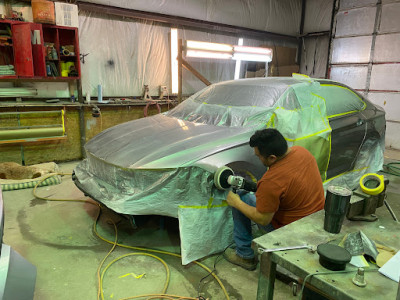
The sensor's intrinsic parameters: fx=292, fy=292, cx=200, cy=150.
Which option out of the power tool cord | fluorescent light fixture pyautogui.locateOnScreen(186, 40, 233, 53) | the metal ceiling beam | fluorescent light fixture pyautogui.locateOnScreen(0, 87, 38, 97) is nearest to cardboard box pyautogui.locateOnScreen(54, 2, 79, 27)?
the metal ceiling beam

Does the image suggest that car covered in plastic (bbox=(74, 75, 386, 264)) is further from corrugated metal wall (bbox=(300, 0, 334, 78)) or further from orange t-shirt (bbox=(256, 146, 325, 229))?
corrugated metal wall (bbox=(300, 0, 334, 78))

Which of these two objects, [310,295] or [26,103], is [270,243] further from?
[26,103]

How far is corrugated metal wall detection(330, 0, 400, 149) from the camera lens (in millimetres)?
7020

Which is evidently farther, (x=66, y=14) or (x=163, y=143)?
(x=66, y=14)

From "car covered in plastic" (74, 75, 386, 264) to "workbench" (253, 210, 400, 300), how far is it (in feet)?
2.96

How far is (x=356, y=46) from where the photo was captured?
777cm

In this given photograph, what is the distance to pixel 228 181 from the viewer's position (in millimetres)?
2193

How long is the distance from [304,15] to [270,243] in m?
10.1

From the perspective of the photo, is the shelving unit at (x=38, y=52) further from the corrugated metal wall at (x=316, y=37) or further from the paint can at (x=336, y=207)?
the corrugated metal wall at (x=316, y=37)

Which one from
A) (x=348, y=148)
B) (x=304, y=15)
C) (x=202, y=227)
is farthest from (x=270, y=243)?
(x=304, y=15)

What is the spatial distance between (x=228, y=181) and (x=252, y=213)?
1.07ft

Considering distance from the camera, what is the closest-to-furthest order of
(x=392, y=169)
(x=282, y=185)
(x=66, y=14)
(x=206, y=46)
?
(x=282, y=185)
(x=66, y=14)
(x=392, y=169)
(x=206, y=46)

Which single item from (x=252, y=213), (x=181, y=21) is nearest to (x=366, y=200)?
(x=252, y=213)

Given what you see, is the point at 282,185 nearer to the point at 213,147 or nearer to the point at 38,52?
the point at 213,147
